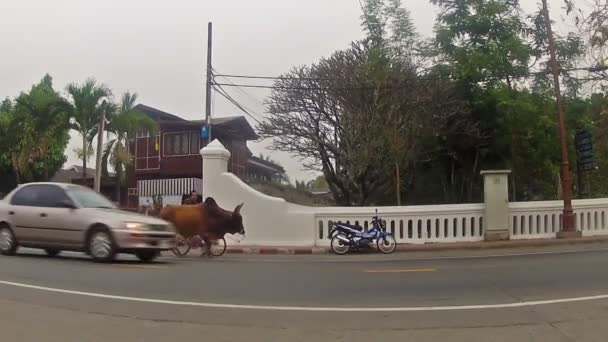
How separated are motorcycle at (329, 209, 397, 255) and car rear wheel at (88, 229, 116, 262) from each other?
6.64m

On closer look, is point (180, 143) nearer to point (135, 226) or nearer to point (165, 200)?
point (165, 200)

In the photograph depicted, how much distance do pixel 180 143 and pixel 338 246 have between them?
23944 millimetres

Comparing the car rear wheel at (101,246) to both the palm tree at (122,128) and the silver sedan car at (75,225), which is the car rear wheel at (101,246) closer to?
the silver sedan car at (75,225)

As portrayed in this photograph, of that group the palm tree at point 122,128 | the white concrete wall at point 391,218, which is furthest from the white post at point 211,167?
the palm tree at point 122,128

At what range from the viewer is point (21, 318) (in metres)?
7.05

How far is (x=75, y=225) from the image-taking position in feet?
41.0

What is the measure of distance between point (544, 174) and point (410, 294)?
19.4 m

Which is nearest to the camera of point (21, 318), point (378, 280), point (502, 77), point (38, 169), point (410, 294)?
point (21, 318)

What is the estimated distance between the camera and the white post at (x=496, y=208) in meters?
18.4

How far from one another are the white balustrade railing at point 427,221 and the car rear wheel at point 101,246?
808 centimetres

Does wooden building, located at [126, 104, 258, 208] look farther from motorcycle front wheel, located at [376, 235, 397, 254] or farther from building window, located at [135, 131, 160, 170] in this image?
motorcycle front wheel, located at [376, 235, 397, 254]

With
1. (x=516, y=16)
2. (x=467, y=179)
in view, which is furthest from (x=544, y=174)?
(x=516, y=16)

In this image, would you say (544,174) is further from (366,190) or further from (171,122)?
(171,122)

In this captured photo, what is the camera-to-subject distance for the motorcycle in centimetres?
1708
